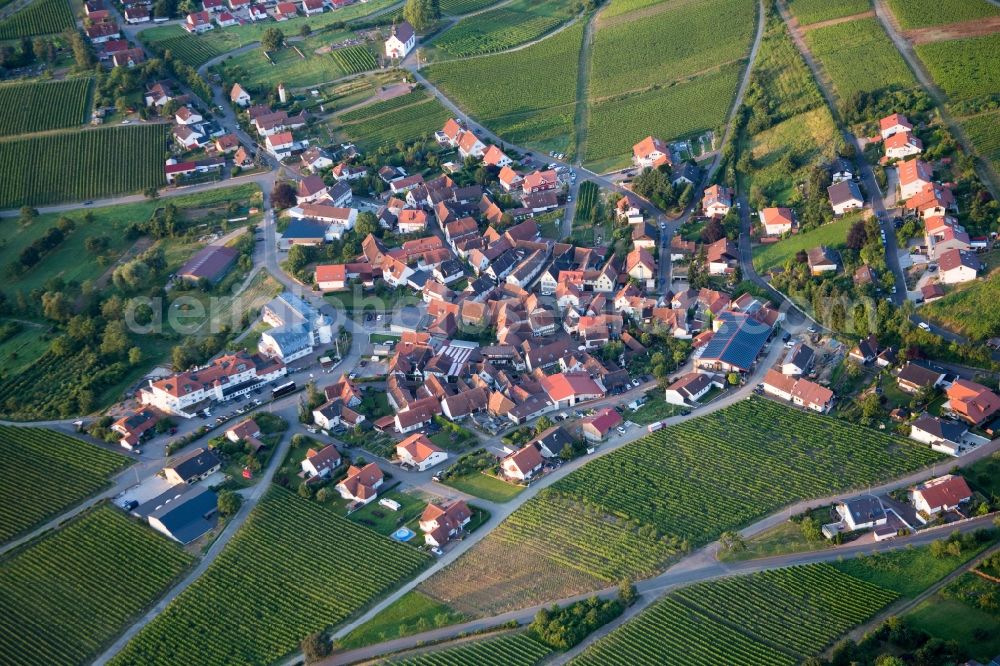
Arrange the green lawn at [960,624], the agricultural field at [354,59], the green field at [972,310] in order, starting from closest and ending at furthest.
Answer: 1. the green lawn at [960,624]
2. the green field at [972,310]
3. the agricultural field at [354,59]

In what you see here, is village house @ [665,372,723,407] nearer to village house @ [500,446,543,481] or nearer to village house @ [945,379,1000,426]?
village house @ [500,446,543,481]

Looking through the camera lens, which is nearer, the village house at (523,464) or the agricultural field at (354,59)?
the village house at (523,464)

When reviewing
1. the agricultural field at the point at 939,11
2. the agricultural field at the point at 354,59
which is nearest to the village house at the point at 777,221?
the agricultural field at the point at 939,11

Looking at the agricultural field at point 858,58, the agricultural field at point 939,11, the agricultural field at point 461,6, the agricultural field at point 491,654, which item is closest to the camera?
the agricultural field at point 491,654

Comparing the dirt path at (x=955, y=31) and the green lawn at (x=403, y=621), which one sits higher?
the dirt path at (x=955, y=31)

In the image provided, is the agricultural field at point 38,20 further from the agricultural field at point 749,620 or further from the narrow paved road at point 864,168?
the agricultural field at point 749,620

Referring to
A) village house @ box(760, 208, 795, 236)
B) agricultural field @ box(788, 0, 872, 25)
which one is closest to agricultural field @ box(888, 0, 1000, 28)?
agricultural field @ box(788, 0, 872, 25)

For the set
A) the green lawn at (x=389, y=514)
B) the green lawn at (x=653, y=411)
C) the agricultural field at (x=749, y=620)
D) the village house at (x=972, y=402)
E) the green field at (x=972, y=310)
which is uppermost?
the green field at (x=972, y=310)
